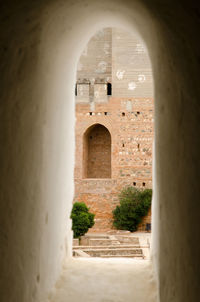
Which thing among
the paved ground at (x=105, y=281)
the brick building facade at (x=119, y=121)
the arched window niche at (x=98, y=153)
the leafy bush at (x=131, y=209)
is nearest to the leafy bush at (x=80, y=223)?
the leafy bush at (x=131, y=209)

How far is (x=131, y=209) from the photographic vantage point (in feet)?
52.2

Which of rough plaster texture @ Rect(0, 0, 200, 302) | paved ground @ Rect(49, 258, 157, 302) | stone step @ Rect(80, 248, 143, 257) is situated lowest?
stone step @ Rect(80, 248, 143, 257)

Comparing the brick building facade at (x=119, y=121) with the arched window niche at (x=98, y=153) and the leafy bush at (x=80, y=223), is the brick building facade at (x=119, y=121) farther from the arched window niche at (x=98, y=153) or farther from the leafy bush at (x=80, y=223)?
the leafy bush at (x=80, y=223)

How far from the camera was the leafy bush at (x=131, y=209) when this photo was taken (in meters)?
15.8

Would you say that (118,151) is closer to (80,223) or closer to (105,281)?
(80,223)

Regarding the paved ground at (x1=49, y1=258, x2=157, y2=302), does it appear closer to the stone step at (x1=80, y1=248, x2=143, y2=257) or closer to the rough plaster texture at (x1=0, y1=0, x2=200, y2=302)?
the rough plaster texture at (x1=0, y1=0, x2=200, y2=302)

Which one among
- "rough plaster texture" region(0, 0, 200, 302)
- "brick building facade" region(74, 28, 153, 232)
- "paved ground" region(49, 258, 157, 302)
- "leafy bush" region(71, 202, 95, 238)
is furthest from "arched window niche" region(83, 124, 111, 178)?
"rough plaster texture" region(0, 0, 200, 302)

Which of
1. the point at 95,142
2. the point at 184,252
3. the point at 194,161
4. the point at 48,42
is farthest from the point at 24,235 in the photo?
the point at 95,142

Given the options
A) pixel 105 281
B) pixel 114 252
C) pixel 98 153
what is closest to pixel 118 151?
pixel 98 153

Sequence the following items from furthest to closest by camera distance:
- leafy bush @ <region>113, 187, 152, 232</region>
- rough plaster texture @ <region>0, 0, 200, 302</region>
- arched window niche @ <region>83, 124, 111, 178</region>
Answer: arched window niche @ <region>83, 124, 111, 178</region> → leafy bush @ <region>113, 187, 152, 232</region> → rough plaster texture @ <region>0, 0, 200, 302</region>

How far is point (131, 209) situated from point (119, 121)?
4342 millimetres

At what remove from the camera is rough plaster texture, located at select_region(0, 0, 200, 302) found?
198cm

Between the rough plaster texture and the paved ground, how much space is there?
25 centimetres

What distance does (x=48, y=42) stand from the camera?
324 cm
